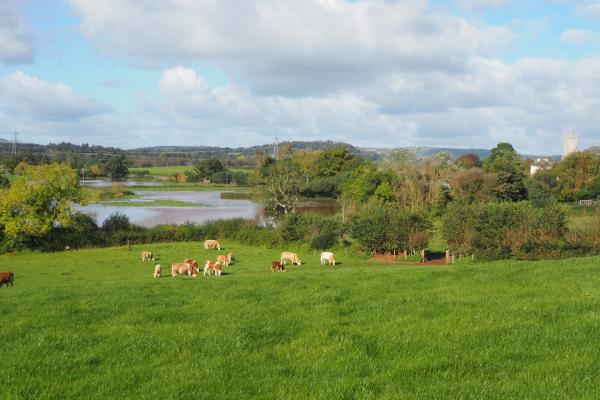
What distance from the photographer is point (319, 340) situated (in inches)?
333

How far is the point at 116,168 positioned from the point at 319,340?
150 m

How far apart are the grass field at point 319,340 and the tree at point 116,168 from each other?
463 ft

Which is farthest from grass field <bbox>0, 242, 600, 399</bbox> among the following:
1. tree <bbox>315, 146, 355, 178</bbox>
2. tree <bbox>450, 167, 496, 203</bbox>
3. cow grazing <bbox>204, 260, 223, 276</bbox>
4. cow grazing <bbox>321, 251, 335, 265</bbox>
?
tree <bbox>315, 146, 355, 178</bbox>

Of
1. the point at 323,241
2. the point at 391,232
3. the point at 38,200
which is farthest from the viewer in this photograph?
the point at 38,200

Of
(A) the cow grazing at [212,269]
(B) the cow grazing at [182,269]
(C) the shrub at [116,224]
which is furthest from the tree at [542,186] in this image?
(B) the cow grazing at [182,269]

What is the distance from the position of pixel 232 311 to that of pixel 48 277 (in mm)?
21123

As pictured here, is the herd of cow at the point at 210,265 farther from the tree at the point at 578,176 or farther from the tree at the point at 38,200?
the tree at the point at 578,176

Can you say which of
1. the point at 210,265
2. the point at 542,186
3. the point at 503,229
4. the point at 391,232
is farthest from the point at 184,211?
the point at 503,229

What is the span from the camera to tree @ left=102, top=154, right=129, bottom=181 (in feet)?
483

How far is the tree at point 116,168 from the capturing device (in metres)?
147

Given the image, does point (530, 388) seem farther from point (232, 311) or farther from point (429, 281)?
point (429, 281)

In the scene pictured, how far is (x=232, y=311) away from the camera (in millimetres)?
11141

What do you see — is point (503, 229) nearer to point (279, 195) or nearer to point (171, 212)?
point (279, 195)

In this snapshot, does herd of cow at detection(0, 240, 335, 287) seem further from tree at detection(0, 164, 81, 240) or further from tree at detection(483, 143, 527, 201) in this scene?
tree at detection(483, 143, 527, 201)
